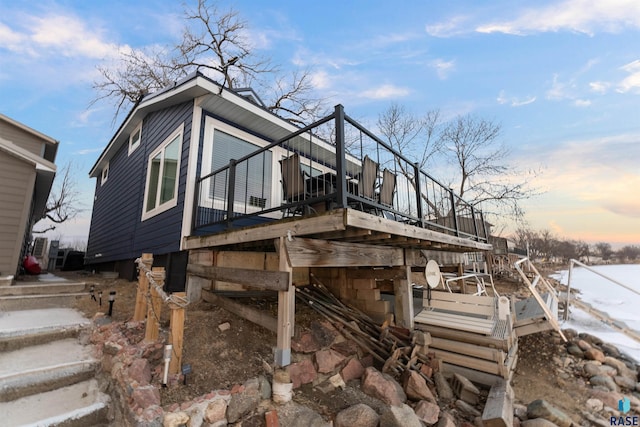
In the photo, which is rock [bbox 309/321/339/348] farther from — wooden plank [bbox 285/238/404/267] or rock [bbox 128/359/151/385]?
rock [bbox 128/359/151/385]

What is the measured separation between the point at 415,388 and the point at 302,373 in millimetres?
1325

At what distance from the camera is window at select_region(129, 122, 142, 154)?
7.52 metres

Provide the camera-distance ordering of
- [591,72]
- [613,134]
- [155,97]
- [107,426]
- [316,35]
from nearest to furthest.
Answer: [107,426] < [155,97] < [591,72] < [316,35] < [613,134]

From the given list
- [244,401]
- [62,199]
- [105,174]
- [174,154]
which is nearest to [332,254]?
[244,401]

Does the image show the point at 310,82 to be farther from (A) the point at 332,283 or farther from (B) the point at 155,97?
(A) the point at 332,283

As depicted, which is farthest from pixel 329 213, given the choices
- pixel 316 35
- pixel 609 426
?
pixel 316 35

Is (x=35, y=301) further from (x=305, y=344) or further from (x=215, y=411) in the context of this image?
(x=305, y=344)

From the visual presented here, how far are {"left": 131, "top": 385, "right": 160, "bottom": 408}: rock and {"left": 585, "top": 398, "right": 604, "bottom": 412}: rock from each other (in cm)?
629

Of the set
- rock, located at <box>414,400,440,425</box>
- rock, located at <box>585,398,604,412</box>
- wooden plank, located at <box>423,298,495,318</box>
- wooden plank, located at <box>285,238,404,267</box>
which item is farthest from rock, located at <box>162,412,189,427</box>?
rock, located at <box>585,398,604,412</box>

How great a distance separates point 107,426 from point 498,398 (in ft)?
13.4

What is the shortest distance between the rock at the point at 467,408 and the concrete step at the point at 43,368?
408cm

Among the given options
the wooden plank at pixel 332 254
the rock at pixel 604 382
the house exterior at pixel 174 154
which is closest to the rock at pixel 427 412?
the wooden plank at pixel 332 254

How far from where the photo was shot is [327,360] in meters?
3.13

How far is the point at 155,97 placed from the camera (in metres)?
6.03
